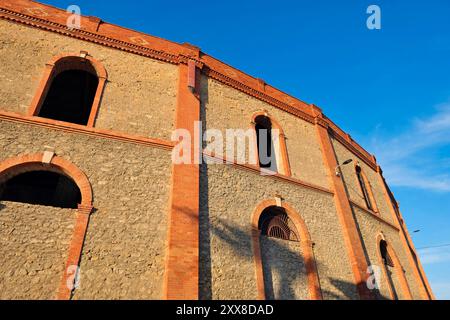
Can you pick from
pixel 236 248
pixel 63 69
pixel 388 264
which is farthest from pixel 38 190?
pixel 388 264

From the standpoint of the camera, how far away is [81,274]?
5504 mm

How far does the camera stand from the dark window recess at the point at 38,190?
8969mm

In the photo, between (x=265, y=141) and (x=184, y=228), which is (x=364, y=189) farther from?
(x=184, y=228)

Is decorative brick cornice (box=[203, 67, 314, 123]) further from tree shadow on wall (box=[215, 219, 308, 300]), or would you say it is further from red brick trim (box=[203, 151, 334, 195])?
tree shadow on wall (box=[215, 219, 308, 300])

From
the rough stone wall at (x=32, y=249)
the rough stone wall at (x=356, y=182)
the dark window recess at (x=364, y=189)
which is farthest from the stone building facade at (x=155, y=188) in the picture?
the dark window recess at (x=364, y=189)

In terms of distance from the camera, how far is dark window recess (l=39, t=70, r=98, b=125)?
9.83 meters

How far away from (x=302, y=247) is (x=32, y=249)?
6.86 metres

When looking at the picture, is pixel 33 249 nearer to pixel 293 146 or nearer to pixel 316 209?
pixel 316 209

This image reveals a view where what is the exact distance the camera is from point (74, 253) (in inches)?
221

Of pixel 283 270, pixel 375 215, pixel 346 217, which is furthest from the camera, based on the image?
pixel 375 215

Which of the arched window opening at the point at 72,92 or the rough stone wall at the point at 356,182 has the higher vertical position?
the arched window opening at the point at 72,92

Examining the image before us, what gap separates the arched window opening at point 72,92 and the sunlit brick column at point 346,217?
30.0 ft

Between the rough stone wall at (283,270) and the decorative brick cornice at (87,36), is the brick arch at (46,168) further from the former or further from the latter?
the rough stone wall at (283,270)
